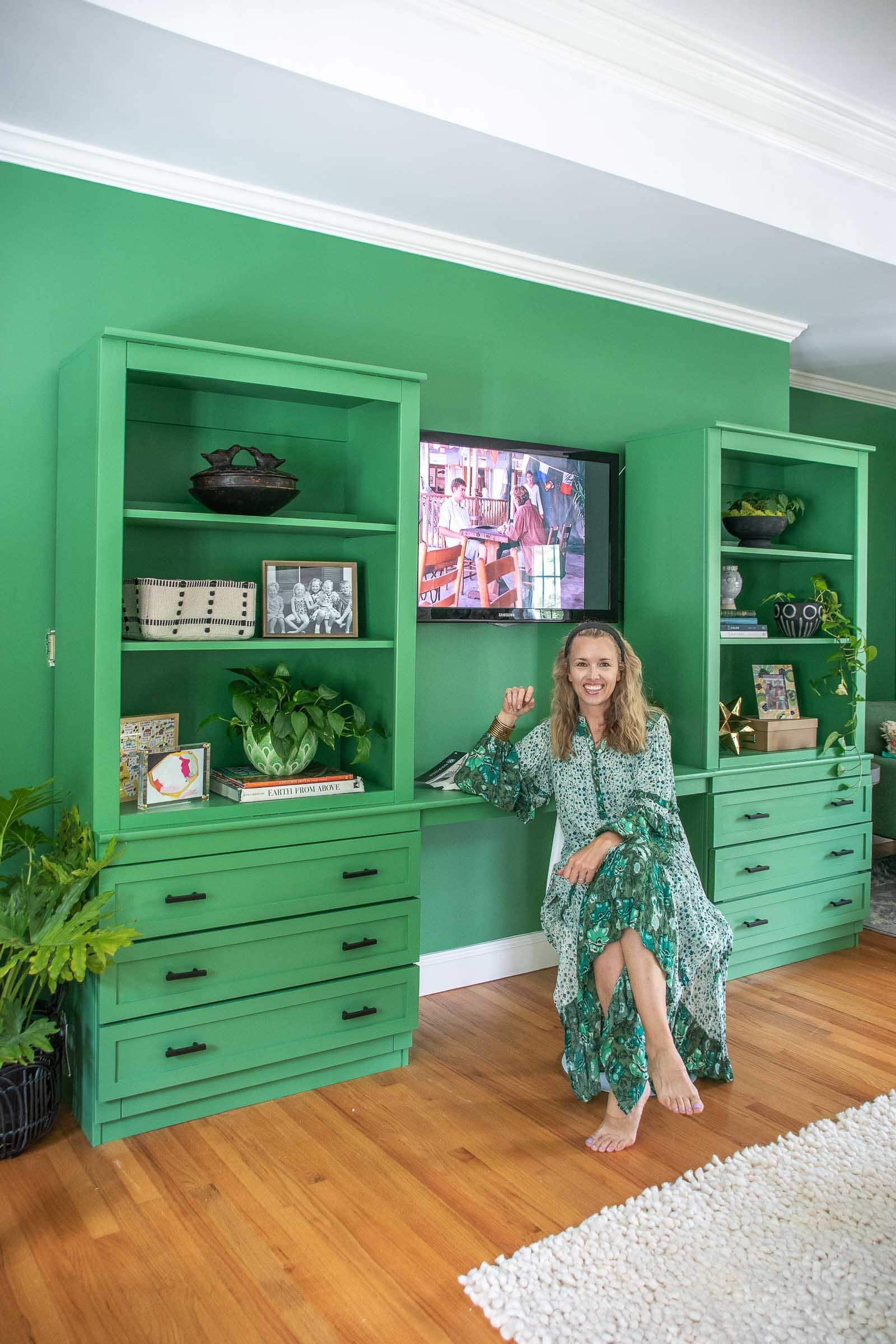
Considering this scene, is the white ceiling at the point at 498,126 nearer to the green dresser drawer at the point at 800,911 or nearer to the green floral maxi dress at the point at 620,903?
the green floral maxi dress at the point at 620,903

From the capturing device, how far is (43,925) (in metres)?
2.35

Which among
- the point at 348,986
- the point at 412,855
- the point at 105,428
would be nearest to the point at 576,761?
the point at 412,855

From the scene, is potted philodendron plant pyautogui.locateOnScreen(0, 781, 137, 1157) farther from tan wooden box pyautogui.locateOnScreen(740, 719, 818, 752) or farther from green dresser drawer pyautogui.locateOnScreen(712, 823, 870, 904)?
tan wooden box pyautogui.locateOnScreen(740, 719, 818, 752)

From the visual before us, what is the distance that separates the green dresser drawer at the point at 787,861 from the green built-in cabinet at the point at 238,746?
0.01 m

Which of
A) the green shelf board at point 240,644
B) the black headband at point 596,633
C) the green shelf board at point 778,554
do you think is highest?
the green shelf board at point 778,554

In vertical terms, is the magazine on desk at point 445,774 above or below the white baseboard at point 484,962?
above

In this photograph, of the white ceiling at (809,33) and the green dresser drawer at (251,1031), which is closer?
the green dresser drawer at (251,1031)

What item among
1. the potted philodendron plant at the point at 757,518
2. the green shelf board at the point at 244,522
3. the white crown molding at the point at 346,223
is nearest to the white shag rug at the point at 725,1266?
the green shelf board at the point at 244,522

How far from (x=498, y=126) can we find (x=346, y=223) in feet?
2.29

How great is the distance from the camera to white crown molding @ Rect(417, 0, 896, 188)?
2625 millimetres

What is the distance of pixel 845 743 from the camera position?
159 inches

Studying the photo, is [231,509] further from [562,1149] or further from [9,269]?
[562,1149]

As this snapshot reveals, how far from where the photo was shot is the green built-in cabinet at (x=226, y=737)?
8.08 feet

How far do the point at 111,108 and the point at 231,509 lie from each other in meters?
1.03
